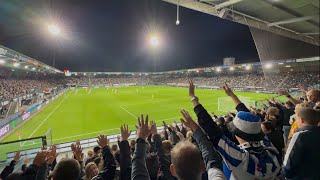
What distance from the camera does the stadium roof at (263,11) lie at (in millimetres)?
8719

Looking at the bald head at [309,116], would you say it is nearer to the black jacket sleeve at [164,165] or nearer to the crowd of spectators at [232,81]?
the black jacket sleeve at [164,165]

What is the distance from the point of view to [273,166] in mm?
2273

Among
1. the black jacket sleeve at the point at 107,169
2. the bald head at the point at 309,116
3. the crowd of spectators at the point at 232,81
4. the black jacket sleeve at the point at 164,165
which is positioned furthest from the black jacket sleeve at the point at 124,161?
the crowd of spectators at the point at 232,81

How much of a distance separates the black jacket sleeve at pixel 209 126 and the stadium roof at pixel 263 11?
680cm

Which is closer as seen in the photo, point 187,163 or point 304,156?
point 187,163

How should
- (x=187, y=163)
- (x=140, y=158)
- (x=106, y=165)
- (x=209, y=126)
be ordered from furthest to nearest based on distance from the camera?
(x=106, y=165)
(x=209, y=126)
(x=140, y=158)
(x=187, y=163)

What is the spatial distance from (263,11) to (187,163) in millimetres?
9948

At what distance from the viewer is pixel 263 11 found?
31.7ft

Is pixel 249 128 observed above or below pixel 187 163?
above

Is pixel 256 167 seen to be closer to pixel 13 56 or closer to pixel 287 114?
pixel 287 114

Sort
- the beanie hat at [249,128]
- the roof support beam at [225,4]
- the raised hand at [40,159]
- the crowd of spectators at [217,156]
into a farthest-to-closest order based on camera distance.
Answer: the roof support beam at [225,4] → the raised hand at [40,159] → the beanie hat at [249,128] → the crowd of spectators at [217,156]

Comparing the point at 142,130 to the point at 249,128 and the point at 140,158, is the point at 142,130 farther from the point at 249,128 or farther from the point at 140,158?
the point at 249,128

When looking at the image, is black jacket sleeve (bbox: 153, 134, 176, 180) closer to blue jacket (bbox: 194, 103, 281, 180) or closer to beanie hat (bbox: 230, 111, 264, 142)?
blue jacket (bbox: 194, 103, 281, 180)

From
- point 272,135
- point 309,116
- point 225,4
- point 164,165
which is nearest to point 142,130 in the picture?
point 164,165
